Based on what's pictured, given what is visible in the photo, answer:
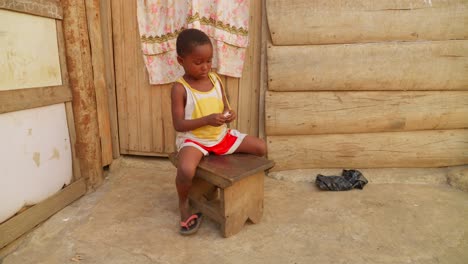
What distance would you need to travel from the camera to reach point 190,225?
2.52 metres

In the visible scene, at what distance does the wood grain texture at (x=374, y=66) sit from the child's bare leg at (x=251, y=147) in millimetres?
823

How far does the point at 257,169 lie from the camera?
7.92 feet

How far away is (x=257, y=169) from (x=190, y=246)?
758 mm

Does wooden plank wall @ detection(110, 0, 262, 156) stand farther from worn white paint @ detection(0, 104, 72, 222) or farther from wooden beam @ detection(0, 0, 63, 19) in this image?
worn white paint @ detection(0, 104, 72, 222)

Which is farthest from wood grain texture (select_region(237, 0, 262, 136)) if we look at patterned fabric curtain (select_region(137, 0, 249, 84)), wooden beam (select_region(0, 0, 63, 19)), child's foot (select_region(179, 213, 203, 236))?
wooden beam (select_region(0, 0, 63, 19))

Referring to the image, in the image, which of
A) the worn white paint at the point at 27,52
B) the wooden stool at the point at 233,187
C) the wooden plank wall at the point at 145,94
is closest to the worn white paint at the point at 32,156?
the worn white paint at the point at 27,52

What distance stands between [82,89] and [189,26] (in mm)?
1214

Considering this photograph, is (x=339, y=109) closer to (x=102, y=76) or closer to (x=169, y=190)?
(x=169, y=190)

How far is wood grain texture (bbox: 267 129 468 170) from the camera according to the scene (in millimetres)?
3432

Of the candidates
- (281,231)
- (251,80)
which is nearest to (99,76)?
(251,80)

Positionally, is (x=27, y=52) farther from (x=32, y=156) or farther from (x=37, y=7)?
(x=32, y=156)

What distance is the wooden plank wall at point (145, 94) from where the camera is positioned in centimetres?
346

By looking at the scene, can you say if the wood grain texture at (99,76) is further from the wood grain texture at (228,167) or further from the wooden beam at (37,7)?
the wood grain texture at (228,167)

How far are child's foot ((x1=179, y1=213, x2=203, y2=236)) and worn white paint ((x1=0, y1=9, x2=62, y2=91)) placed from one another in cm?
168
